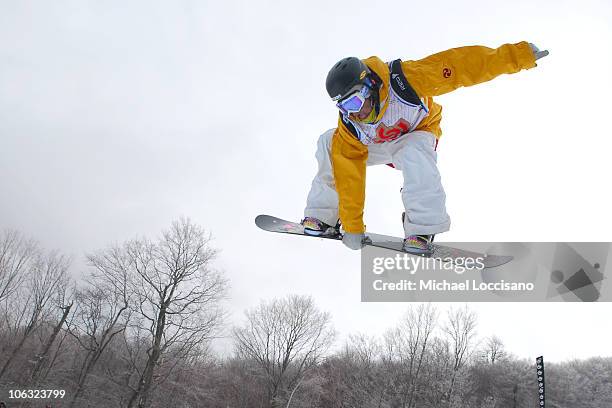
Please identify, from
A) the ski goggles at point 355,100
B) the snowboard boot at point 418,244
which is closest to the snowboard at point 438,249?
the snowboard boot at point 418,244

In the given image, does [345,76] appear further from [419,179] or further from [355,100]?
[419,179]

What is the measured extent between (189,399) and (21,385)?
12.1 meters

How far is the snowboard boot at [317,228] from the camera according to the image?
4.21 metres

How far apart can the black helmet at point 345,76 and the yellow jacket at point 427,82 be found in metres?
0.19

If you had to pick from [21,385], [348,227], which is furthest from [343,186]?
[21,385]

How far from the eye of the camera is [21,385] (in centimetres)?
2994

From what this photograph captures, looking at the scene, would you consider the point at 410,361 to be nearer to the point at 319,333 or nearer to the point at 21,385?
the point at 319,333

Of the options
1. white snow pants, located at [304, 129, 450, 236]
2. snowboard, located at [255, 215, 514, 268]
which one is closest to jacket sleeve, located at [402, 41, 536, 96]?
white snow pants, located at [304, 129, 450, 236]

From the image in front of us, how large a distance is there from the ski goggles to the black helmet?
50 millimetres

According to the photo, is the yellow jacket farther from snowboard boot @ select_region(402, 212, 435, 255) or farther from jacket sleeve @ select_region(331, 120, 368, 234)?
snowboard boot @ select_region(402, 212, 435, 255)

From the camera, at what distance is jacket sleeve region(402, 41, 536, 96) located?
10.2 ft

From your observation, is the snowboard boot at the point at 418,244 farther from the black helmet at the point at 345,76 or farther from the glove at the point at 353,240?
the black helmet at the point at 345,76

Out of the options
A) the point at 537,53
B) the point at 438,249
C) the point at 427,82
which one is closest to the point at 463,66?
the point at 427,82

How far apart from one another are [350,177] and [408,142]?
24.4 inches
